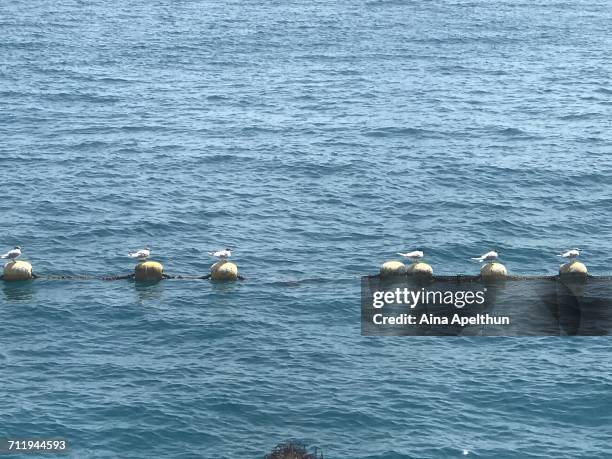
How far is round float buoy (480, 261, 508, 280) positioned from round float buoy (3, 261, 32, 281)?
37619mm

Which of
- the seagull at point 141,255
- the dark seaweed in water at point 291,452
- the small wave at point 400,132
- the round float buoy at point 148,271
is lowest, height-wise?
the dark seaweed in water at point 291,452

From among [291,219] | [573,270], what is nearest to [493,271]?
[573,270]

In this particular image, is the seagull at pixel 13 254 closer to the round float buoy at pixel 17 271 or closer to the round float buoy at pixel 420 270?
the round float buoy at pixel 17 271

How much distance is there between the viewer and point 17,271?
10431 centimetres

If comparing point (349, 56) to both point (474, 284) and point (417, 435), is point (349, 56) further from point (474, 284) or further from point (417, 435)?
A: point (417, 435)

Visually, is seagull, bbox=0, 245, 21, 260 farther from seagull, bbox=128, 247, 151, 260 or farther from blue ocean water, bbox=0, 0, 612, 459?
seagull, bbox=128, 247, 151, 260

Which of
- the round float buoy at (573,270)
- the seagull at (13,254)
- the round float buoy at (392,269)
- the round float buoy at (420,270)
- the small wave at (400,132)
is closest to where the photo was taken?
the round float buoy at (420,270)

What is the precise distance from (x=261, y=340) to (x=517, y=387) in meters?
19.7

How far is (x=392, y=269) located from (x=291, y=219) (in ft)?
67.8

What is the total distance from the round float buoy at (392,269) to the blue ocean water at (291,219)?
3204mm

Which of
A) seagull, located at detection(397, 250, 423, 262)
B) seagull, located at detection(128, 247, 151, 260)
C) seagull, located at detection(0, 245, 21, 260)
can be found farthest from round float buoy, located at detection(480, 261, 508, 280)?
seagull, located at detection(0, 245, 21, 260)

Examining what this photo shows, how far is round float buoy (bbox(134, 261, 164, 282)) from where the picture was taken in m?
105

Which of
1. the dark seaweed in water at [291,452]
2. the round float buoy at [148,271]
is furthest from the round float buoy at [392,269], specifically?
the dark seaweed in water at [291,452]

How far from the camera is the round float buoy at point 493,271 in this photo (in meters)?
102
